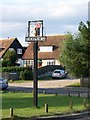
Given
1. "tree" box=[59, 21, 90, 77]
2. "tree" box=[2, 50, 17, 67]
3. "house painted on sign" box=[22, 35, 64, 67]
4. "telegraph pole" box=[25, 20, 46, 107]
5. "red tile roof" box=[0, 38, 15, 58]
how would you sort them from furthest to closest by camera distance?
1. "red tile roof" box=[0, 38, 15, 58]
2. "house painted on sign" box=[22, 35, 64, 67]
3. "tree" box=[2, 50, 17, 67]
4. "tree" box=[59, 21, 90, 77]
5. "telegraph pole" box=[25, 20, 46, 107]

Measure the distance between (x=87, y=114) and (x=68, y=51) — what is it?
28764mm

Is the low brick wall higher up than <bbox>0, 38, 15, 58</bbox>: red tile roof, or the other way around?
<bbox>0, 38, 15, 58</bbox>: red tile roof

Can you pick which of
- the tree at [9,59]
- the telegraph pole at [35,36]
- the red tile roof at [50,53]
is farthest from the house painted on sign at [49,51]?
the telegraph pole at [35,36]

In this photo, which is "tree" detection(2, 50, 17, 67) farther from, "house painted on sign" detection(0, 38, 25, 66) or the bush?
the bush

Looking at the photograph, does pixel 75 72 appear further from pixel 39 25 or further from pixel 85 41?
pixel 39 25

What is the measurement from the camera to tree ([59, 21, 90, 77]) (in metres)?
46.7

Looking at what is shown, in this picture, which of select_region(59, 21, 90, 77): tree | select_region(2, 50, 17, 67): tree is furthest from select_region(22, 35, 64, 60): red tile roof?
select_region(59, 21, 90, 77): tree

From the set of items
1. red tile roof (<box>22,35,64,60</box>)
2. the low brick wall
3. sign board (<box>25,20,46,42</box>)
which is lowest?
the low brick wall

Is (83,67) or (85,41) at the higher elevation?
(85,41)

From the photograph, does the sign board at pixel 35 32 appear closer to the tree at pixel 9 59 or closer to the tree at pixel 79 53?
the tree at pixel 79 53

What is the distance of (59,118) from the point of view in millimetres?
17453

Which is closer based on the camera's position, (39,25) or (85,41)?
→ (39,25)

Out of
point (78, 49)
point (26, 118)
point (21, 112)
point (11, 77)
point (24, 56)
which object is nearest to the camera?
point (26, 118)

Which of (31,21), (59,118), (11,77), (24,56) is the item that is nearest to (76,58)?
(11,77)
